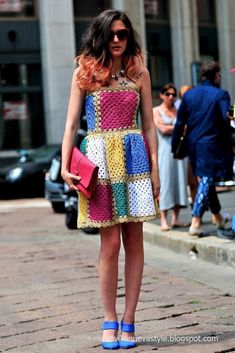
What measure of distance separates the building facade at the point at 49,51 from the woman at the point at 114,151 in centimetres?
2147

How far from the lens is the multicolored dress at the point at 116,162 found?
4.53 meters

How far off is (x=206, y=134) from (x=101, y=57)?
3909 mm

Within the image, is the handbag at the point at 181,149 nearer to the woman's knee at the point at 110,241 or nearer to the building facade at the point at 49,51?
the woman's knee at the point at 110,241

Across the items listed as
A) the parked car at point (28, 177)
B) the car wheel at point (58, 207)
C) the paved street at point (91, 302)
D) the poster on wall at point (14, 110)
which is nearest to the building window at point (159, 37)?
the poster on wall at point (14, 110)

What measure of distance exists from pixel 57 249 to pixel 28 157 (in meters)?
10.8

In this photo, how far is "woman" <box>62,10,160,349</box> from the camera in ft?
14.9

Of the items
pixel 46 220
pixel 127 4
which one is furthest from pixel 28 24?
pixel 46 220

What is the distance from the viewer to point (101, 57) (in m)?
4.57

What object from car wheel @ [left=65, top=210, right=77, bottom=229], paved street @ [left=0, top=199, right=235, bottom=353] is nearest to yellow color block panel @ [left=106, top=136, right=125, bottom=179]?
paved street @ [left=0, top=199, right=235, bottom=353]

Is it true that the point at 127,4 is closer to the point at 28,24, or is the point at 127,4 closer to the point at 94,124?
the point at 28,24

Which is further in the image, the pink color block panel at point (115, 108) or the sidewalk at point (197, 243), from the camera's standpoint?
the sidewalk at point (197, 243)

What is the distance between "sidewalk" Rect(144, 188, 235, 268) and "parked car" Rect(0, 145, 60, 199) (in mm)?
9212

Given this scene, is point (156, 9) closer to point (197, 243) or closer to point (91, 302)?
point (197, 243)

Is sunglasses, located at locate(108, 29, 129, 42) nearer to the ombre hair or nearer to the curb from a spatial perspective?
the ombre hair
